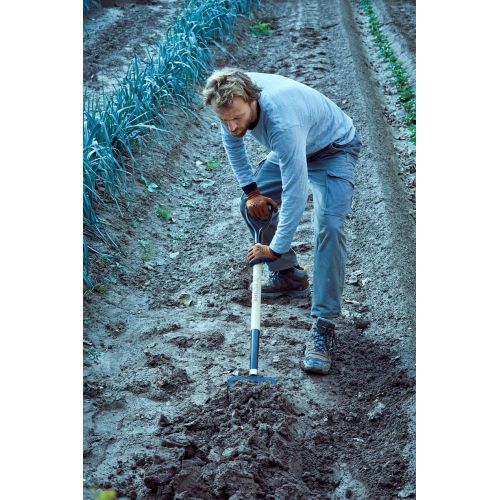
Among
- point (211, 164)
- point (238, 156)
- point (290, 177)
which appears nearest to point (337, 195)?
point (290, 177)

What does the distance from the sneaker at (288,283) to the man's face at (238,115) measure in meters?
1.02

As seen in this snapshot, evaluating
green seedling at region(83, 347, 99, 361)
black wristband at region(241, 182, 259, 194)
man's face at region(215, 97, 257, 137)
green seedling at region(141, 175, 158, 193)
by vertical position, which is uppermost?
man's face at region(215, 97, 257, 137)

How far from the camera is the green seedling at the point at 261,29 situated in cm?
731

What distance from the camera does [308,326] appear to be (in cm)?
309

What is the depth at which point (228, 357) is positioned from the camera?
2.86 m

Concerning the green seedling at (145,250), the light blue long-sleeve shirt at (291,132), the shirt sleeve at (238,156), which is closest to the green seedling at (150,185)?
the green seedling at (145,250)

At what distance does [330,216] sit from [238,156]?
509mm

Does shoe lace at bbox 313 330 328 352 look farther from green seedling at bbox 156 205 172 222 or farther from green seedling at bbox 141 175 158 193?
green seedling at bbox 141 175 158 193

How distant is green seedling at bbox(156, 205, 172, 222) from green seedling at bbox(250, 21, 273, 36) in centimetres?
387

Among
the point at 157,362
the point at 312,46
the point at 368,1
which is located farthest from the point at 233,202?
the point at 368,1

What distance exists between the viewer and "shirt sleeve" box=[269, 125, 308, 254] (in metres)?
Result: 2.40

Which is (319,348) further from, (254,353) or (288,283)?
(288,283)

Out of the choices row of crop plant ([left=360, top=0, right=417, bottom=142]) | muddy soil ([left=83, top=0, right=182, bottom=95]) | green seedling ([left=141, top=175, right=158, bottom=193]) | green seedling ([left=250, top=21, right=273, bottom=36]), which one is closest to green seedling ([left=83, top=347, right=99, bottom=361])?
green seedling ([left=141, top=175, right=158, bottom=193])

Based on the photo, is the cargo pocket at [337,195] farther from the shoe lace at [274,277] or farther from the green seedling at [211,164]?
the green seedling at [211,164]
